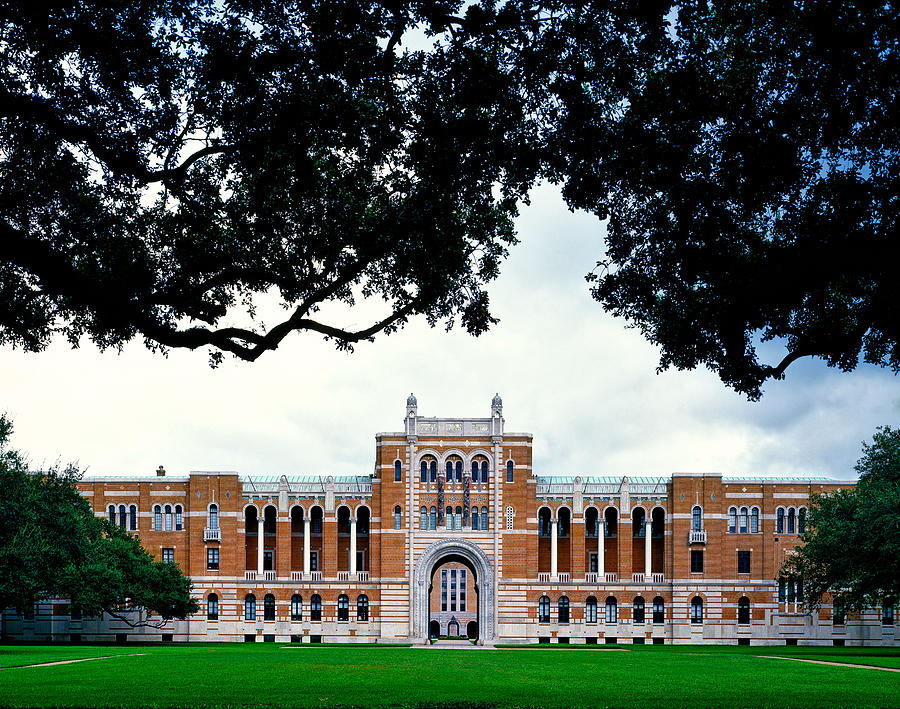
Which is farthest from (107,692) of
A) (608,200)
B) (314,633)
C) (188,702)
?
(314,633)

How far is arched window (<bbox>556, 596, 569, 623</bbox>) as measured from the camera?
8125 cm

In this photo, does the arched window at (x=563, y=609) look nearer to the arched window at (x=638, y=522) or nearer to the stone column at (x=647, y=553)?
the stone column at (x=647, y=553)

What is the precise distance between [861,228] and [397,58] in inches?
302

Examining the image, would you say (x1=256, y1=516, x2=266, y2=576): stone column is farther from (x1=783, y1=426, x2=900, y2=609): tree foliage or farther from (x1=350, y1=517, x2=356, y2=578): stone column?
(x1=783, y1=426, x2=900, y2=609): tree foliage

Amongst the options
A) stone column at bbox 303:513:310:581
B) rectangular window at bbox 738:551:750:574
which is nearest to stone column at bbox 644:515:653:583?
rectangular window at bbox 738:551:750:574

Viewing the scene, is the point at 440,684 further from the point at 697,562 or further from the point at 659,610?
the point at 697,562

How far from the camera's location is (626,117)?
16.8 meters

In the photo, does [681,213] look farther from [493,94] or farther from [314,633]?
[314,633]

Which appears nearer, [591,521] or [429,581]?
[429,581]

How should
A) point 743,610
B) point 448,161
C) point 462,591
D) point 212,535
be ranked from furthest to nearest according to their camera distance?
point 462,591 → point 212,535 → point 743,610 → point 448,161

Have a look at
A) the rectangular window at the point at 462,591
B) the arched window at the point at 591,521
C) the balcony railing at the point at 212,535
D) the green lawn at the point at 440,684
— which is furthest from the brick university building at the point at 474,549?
the rectangular window at the point at 462,591

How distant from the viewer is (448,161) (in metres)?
17.5

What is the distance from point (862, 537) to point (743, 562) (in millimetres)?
24710

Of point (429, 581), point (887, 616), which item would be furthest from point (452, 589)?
point (887, 616)
